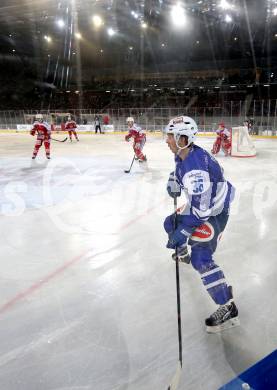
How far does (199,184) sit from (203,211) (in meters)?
0.17

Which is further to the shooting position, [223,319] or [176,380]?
[223,319]

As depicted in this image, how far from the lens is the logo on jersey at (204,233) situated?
2.31 meters

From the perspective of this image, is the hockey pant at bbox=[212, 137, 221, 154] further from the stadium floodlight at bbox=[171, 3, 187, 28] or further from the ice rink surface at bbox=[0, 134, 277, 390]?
the stadium floodlight at bbox=[171, 3, 187, 28]

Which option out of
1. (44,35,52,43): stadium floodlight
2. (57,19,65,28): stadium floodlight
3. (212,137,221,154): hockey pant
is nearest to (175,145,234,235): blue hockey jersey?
(212,137,221,154): hockey pant

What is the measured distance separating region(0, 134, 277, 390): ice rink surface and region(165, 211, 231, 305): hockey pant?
1.07ft

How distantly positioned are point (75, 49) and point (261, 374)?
3024 centimetres

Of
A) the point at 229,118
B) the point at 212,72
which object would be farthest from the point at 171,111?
the point at 212,72

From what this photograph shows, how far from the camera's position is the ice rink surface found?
209 centimetres

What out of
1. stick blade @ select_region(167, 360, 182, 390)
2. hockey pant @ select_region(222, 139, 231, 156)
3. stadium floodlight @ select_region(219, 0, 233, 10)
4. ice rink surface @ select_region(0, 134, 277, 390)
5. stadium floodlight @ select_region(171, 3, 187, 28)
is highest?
stadium floodlight @ select_region(171, 3, 187, 28)

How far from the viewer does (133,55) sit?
2928 centimetres

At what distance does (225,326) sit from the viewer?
2436 mm

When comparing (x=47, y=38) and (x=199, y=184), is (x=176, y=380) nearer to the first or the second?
(x=199, y=184)

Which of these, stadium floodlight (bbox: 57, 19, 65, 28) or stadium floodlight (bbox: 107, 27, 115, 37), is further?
stadium floodlight (bbox: 107, 27, 115, 37)

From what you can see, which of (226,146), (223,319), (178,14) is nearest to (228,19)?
(178,14)
